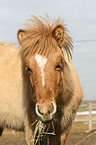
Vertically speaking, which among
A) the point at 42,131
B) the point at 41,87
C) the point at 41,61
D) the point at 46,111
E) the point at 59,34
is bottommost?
the point at 42,131

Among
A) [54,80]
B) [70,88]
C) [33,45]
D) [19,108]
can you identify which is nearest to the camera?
[54,80]

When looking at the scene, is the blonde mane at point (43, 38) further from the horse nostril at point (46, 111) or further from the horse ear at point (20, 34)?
the horse nostril at point (46, 111)

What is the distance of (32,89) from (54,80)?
1.32ft

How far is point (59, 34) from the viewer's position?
3783 mm

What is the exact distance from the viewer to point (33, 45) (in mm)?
3617

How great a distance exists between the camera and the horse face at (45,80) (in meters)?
3.15

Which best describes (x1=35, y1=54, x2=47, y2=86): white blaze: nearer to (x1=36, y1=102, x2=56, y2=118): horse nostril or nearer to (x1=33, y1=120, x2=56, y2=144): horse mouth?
(x1=36, y1=102, x2=56, y2=118): horse nostril

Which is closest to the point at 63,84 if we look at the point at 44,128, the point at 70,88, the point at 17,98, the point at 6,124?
the point at 70,88

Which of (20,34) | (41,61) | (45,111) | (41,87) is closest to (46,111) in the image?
(45,111)

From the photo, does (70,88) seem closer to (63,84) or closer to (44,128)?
(63,84)

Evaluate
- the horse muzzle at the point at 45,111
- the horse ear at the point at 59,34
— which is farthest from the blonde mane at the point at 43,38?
the horse muzzle at the point at 45,111

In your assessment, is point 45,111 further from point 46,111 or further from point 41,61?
point 41,61

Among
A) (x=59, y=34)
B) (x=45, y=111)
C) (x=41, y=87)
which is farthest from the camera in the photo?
(x=59, y=34)

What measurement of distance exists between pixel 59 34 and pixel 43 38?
0.27m
